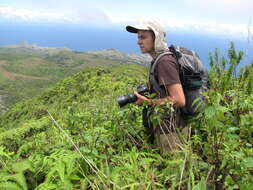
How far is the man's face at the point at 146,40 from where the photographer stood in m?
2.83

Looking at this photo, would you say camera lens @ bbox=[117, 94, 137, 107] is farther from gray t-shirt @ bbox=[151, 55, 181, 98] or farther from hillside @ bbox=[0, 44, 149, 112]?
hillside @ bbox=[0, 44, 149, 112]

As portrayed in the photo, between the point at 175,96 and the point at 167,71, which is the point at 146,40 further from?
the point at 175,96

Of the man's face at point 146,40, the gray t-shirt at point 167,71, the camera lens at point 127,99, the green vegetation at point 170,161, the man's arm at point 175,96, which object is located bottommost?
the green vegetation at point 170,161

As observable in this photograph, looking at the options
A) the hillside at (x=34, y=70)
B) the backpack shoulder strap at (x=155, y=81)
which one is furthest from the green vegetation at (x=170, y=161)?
the hillside at (x=34, y=70)

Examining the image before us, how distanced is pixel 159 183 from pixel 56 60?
196m

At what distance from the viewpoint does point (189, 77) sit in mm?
2645

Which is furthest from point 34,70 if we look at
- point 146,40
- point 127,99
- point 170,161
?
point 170,161

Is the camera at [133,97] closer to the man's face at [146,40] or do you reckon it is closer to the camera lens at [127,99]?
the camera lens at [127,99]

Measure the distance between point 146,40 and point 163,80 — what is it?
61 cm

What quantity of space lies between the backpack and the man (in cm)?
5

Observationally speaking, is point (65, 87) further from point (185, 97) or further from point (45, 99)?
point (185, 97)

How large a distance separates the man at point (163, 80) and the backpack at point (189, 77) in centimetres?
5

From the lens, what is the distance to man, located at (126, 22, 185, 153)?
2500mm

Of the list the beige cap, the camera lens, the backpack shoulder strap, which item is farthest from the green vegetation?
the beige cap
